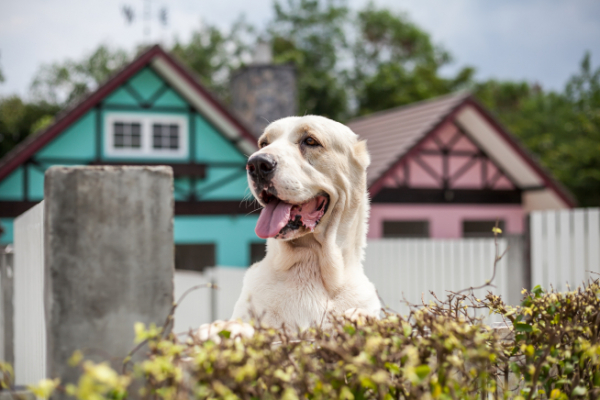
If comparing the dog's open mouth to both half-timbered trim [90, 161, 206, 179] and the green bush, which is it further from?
half-timbered trim [90, 161, 206, 179]

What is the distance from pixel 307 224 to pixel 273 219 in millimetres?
179

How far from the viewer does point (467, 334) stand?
5.92ft

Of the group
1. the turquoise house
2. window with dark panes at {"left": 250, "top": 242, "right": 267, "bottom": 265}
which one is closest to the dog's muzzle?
the turquoise house

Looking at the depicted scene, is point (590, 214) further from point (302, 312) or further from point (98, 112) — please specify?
point (98, 112)

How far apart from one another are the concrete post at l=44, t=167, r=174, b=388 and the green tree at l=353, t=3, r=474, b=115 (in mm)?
29638

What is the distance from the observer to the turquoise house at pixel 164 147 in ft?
36.5

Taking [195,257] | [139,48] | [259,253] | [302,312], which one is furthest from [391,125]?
[139,48]

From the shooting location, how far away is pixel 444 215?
14289mm

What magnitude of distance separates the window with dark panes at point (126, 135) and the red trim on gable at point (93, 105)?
2.58ft

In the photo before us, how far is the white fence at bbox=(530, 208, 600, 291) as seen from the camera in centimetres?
586

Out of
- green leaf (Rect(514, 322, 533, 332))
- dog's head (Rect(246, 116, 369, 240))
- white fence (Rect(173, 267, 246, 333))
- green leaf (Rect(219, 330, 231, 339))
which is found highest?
dog's head (Rect(246, 116, 369, 240))

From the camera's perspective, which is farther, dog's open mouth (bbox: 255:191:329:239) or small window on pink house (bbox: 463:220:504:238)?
small window on pink house (bbox: 463:220:504:238)

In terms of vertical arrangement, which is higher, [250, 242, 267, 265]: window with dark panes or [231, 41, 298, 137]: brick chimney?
[231, 41, 298, 137]: brick chimney

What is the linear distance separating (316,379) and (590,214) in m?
5.36
